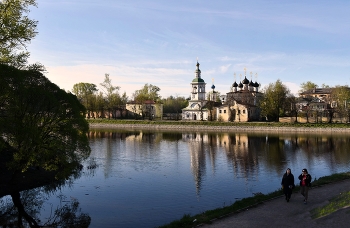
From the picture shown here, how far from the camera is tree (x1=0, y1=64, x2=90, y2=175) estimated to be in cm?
1859

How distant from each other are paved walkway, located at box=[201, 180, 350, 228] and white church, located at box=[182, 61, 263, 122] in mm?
74885

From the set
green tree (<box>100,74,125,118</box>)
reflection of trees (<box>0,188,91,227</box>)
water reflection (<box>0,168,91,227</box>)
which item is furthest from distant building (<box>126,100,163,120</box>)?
reflection of trees (<box>0,188,91,227</box>)

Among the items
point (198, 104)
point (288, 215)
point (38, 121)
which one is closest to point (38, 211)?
point (38, 121)

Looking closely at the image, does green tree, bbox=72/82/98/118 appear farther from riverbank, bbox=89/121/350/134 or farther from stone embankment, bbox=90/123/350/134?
stone embankment, bbox=90/123/350/134

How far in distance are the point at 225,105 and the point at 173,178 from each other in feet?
227

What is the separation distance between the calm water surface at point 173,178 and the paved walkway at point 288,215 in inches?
135

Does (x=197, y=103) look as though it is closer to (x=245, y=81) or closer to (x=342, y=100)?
(x=245, y=81)

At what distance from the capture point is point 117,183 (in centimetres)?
2486

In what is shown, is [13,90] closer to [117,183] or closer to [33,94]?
[33,94]

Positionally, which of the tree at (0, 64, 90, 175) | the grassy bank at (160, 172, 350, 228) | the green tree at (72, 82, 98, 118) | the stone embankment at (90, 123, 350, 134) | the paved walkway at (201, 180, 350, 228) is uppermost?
the green tree at (72, 82, 98, 118)

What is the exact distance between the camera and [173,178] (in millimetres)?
26594

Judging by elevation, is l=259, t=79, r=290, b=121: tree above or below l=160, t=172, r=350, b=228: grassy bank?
above

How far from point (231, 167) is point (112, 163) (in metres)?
11.2

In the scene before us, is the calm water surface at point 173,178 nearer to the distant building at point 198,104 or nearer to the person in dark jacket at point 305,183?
the person in dark jacket at point 305,183
